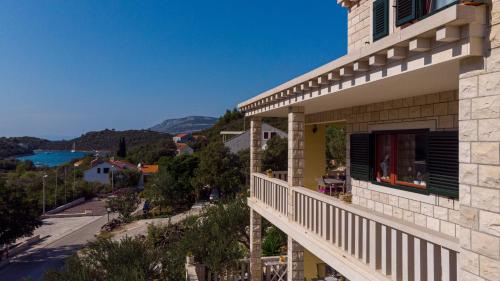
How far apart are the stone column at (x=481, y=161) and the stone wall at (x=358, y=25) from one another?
215 inches

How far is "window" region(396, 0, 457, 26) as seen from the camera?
A: 5492 mm

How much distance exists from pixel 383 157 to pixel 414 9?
2.93 m

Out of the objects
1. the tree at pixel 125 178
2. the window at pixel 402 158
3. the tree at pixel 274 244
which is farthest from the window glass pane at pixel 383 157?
the tree at pixel 125 178

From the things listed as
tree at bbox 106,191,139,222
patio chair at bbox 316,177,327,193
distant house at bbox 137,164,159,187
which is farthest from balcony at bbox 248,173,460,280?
distant house at bbox 137,164,159,187

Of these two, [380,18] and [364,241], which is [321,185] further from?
[364,241]

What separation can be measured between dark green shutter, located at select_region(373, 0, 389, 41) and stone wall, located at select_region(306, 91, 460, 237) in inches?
57.3

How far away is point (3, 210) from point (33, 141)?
504ft

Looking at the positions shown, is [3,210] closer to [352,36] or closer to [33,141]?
[352,36]

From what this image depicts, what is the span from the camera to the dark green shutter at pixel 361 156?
7613 millimetres

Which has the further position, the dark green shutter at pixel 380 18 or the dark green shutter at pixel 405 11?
the dark green shutter at pixel 380 18

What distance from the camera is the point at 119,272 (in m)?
10.1

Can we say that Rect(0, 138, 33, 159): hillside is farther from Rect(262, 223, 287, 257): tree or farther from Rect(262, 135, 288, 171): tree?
Rect(262, 223, 287, 257): tree

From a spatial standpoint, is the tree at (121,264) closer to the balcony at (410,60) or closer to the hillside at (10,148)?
the balcony at (410,60)

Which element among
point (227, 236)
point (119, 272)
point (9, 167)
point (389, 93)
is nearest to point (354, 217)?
point (389, 93)
